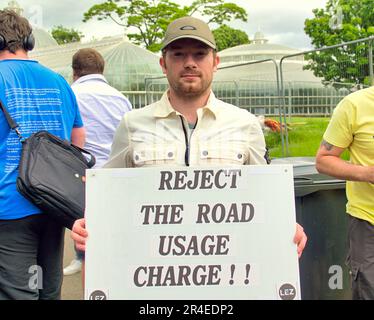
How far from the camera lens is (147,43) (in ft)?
104

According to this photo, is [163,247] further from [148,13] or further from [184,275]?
[148,13]

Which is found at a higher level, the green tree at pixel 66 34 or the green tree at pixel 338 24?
the green tree at pixel 66 34

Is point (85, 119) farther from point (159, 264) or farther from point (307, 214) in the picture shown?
point (159, 264)

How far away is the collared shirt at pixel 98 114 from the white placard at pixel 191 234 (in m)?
2.57

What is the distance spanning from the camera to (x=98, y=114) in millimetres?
4883

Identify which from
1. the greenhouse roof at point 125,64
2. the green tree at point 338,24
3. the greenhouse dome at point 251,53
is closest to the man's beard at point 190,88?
the green tree at point 338,24

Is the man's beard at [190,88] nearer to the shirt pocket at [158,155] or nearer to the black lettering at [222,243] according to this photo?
the shirt pocket at [158,155]

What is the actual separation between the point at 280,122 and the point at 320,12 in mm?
15480

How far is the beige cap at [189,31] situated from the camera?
250cm

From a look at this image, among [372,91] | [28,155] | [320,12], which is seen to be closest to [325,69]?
[372,91]

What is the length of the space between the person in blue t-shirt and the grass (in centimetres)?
721

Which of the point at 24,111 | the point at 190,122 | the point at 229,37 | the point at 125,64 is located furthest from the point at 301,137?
the point at 229,37

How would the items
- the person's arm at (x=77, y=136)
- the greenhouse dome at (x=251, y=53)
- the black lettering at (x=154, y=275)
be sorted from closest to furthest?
1. the black lettering at (x=154, y=275)
2. the person's arm at (x=77, y=136)
3. the greenhouse dome at (x=251, y=53)

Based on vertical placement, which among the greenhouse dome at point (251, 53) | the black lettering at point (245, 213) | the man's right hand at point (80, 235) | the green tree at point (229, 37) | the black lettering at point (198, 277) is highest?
the green tree at point (229, 37)
